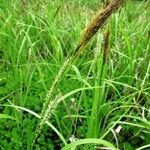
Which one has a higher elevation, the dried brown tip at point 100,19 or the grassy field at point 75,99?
the dried brown tip at point 100,19

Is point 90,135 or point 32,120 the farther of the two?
point 32,120

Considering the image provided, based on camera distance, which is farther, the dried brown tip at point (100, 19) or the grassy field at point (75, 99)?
the grassy field at point (75, 99)

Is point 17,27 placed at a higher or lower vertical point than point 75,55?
lower

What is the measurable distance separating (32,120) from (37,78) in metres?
0.46

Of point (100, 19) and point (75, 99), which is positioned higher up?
point (100, 19)

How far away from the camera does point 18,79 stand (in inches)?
88.7

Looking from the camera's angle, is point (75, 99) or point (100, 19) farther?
point (75, 99)

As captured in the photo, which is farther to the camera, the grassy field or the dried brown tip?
the grassy field

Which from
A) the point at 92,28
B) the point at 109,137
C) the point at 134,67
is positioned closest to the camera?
the point at 92,28

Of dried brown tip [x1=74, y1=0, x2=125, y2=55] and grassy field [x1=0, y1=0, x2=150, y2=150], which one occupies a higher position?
dried brown tip [x1=74, y1=0, x2=125, y2=55]

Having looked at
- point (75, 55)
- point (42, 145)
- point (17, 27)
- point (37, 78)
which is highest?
point (75, 55)

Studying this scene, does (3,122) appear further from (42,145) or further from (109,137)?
(109,137)

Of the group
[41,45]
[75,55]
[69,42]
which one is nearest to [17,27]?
[41,45]

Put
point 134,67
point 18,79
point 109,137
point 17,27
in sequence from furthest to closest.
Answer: point 17,27 < point 134,67 < point 18,79 < point 109,137
